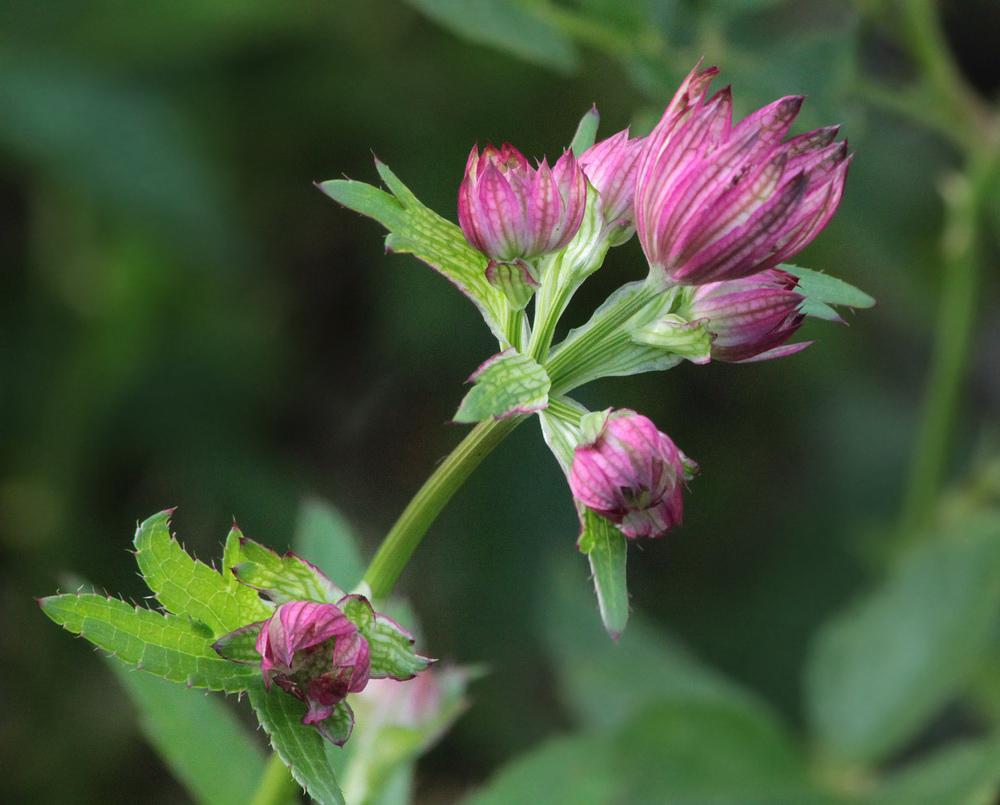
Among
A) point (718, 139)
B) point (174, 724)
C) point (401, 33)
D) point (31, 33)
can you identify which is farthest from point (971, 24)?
point (174, 724)

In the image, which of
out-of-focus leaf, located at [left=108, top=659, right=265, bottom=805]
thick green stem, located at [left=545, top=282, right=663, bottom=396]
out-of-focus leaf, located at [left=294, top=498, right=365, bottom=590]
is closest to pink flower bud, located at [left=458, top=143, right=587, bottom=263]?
thick green stem, located at [left=545, top=282, right=663, bottom=396]

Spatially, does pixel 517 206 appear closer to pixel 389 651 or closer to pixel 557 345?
pixel 557 345

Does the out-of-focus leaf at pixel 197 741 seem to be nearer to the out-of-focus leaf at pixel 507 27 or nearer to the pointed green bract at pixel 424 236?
the pointed green bract at pixel 424 236

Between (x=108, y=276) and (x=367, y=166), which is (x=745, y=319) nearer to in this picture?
(x=367, y=166)

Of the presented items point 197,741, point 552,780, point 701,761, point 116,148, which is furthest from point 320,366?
point 197,741

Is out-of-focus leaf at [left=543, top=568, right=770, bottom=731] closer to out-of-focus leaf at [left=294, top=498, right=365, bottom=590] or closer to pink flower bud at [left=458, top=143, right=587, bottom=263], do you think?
out-of-focus leaf at [left=294, top=498, right=365, bottom=590]
